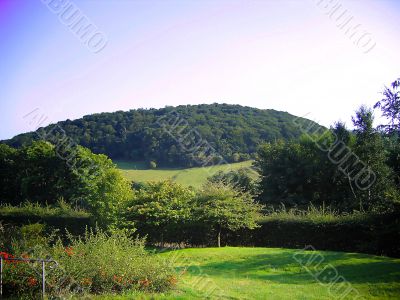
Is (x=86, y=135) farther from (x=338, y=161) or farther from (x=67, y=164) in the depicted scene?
(x=338, y=161)

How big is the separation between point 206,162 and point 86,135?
20.7 m

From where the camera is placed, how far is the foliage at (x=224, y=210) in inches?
1059

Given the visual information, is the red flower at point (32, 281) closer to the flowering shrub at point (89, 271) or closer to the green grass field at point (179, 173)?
the flowering shrub at point (89, 271)

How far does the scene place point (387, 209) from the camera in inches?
845

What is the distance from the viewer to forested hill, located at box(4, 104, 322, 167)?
198 ft

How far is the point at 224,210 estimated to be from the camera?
2686 centimetres

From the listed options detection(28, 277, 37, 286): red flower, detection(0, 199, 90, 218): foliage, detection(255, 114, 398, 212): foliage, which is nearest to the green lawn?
detection(28, 277, 37, 286): red flower

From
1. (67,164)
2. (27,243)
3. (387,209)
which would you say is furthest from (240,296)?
(67,164)

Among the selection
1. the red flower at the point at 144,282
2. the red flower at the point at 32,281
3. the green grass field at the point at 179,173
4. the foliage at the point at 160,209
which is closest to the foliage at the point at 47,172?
the foliage at the point at 160,209

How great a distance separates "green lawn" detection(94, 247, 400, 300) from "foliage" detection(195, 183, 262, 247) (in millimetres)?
2964

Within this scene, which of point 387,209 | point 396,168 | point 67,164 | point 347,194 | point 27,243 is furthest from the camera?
point 67,164

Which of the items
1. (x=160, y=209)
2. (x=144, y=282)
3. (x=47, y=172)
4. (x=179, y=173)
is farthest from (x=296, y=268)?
(x=179, y=173)

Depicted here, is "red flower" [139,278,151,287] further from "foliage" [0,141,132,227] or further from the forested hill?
the forested hill

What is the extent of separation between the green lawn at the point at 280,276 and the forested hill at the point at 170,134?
36.5m
